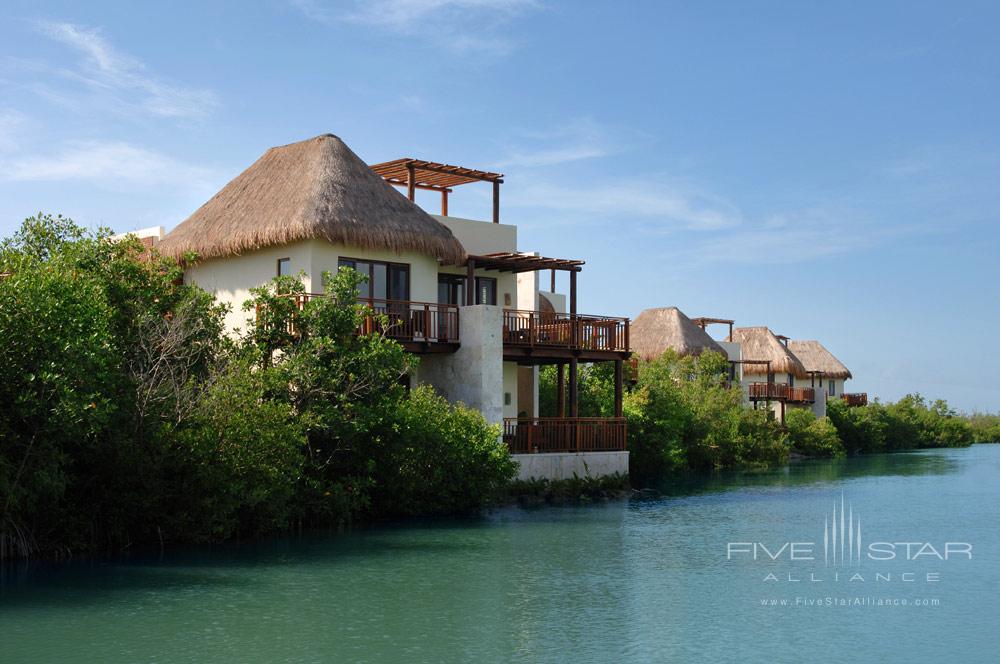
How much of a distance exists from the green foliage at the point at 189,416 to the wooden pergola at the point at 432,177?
597cm

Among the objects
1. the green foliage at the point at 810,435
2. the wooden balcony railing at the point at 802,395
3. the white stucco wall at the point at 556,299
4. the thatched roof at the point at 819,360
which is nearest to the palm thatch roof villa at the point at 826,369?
the thatched roof at the point at 819,360

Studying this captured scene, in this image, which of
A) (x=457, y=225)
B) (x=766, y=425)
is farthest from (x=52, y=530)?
(x=766, y=425)

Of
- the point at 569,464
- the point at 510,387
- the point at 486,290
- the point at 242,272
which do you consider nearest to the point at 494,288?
the point at 486,290

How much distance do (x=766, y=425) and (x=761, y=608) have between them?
110 ft

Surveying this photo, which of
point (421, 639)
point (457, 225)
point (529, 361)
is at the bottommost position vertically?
point (421, 639)

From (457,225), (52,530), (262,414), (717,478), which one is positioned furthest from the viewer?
(717,478)

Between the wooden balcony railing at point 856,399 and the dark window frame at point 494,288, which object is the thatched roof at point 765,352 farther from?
the dark window frame at point 494,288

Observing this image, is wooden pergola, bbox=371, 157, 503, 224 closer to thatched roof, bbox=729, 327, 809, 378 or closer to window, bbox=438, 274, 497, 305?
window, bbox=438, 274, 497, 305

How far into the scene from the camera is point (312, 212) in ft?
78.2

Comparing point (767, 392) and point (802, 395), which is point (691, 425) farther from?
point (802, 395)

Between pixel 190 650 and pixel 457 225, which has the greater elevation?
pixel 457 225

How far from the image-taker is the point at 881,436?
213 ft

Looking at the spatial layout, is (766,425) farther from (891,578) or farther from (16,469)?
(16,469)

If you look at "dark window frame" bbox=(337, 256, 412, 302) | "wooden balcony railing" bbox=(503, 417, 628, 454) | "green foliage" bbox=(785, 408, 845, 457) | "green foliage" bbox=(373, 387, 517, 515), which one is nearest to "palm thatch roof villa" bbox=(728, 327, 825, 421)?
"green foliage" bbox=(785, 408, 845, 457)
